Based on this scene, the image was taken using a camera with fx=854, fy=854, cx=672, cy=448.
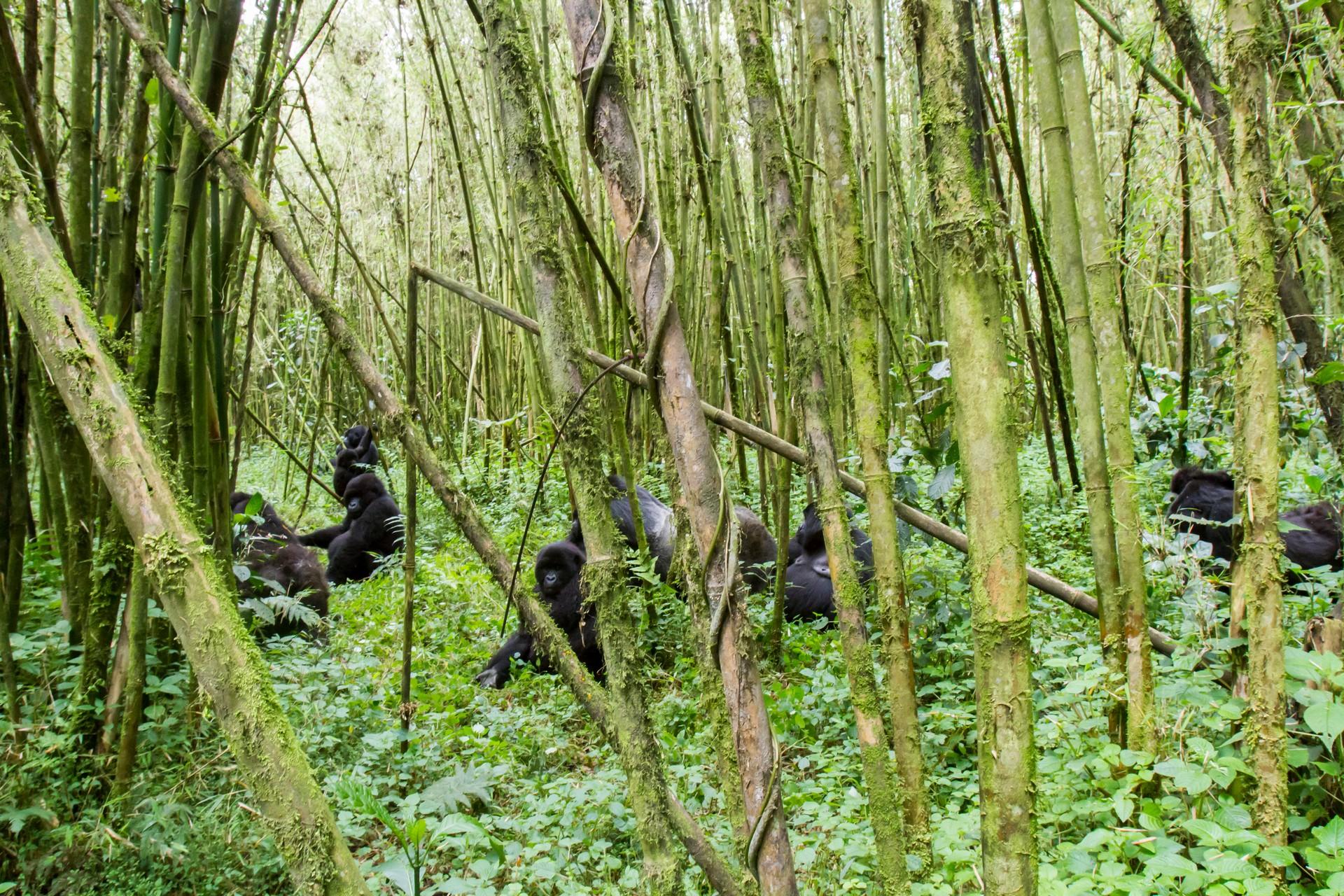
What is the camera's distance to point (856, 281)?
1556 mm

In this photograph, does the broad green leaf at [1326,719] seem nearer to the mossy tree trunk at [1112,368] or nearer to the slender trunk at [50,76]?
the mossy tree trunk at [1112,368]

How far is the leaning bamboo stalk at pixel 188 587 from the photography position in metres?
1.05

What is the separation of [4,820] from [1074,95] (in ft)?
8.72

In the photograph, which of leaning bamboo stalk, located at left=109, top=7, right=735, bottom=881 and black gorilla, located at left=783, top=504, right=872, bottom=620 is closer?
leaning bamboo stalk, located at left=109, top=7, right=735, bottom=881

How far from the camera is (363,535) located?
511cm

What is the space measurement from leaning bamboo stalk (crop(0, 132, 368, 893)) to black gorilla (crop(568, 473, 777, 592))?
8.75 ft

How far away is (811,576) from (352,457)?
324 cm

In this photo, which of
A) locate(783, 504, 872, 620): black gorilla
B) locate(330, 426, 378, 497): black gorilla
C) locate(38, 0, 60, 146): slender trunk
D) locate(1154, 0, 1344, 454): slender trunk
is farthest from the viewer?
locate(330, 426, 378, 497): black gorilla

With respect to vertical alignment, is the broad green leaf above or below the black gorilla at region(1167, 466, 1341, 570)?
above

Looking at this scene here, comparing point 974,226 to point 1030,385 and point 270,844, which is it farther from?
point 1030,385

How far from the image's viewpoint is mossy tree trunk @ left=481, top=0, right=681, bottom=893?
4.05 ft

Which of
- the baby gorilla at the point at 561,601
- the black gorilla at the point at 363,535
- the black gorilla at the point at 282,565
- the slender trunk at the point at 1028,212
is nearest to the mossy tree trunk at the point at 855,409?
the slender trunk at the point at 1028,212

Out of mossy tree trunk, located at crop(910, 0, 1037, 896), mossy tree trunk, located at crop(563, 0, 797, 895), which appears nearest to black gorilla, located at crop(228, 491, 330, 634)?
mossy tree trunk, located at crop(563, 0, 797, 895)

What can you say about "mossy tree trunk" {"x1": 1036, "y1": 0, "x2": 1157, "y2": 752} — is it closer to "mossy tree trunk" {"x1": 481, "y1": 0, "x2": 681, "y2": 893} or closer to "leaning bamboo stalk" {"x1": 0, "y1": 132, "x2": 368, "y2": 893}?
"mossy tree trunk" {"x1": 481, "y1": 0, "x2": 681, "y2": 893}
